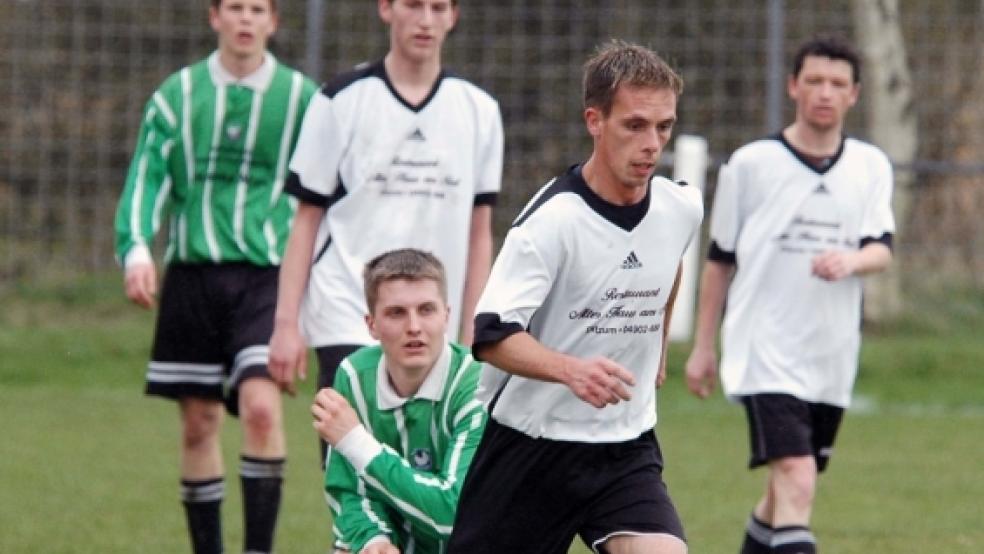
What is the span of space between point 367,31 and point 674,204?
8456 millimetres

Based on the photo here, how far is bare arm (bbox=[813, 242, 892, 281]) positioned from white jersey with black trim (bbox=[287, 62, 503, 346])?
1.19m

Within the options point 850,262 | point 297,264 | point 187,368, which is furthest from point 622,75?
point 187,368

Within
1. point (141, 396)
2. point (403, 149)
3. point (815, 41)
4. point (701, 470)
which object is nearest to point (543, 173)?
point (141, 396)

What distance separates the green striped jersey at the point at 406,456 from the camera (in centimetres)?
509

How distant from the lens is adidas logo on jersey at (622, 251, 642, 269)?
4.91 m

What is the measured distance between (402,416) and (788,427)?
1953 millimetres

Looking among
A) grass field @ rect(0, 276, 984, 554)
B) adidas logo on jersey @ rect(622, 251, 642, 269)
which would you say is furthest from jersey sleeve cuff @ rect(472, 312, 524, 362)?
grass field @ rect(0, 276, 984, 554)

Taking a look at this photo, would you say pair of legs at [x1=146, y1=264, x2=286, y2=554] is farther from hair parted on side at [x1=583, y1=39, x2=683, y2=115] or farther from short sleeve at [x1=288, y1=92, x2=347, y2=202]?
hair parted on side at [x1=583, y1=39, x2=683, y2=115]

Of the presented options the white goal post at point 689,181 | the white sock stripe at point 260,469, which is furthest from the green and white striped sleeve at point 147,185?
the white goal post at point 689,181

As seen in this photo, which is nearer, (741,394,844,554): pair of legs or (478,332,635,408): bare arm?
(478,332,635,408): bare arm

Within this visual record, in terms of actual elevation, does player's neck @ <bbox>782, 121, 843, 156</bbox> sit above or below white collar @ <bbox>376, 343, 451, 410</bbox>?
above

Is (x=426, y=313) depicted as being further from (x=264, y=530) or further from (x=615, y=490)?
(x=264, y=530)

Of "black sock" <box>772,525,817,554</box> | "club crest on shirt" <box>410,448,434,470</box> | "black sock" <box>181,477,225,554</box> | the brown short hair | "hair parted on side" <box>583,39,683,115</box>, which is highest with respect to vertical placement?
the brown short hair

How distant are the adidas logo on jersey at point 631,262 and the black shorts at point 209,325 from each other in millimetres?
2358
